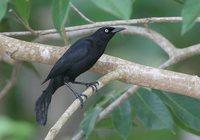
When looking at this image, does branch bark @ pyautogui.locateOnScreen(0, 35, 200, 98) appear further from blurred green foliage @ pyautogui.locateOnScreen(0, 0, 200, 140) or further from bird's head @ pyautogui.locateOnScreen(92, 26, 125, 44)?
bird's head @ pyautogui.locateOnScreen(92, 26, 125, 44)

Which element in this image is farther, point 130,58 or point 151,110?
point 130,58

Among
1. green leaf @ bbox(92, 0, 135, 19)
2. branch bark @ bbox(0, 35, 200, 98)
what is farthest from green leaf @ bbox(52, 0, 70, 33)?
branch bark @ bbox(0, 35, 200, 98)

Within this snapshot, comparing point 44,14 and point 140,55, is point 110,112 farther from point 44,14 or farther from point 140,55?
point 44,14

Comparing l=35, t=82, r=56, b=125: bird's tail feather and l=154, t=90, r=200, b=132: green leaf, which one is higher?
l=35, t=82, r=56, b=125: bird's tail feather

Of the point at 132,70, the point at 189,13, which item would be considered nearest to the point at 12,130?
the point at 132,70

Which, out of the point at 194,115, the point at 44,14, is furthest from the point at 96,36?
the point at 44,14

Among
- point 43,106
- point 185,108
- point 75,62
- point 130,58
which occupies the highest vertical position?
point 75,62

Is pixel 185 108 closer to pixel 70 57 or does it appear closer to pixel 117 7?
pixel 70 57

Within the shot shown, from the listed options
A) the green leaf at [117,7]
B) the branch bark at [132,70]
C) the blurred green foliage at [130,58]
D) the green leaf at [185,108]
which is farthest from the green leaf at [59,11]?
the green leaf at [185,108]
